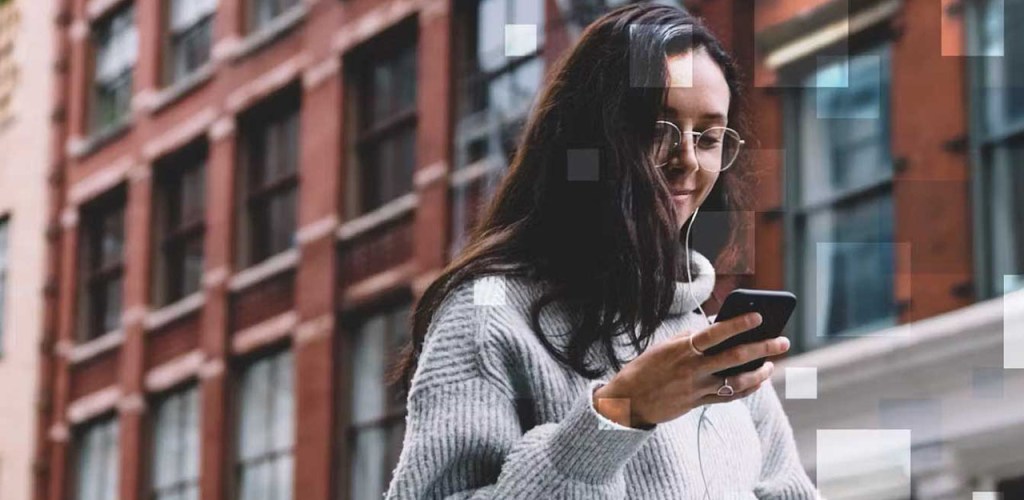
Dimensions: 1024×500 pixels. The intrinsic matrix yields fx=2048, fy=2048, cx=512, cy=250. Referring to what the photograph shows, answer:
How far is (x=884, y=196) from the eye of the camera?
12258 mm

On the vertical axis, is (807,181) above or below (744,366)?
above

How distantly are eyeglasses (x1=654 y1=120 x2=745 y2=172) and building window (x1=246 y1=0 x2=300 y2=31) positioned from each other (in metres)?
19.5

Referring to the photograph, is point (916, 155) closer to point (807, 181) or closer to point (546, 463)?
point (807, 181)

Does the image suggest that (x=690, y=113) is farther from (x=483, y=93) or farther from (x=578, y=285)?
(x=483, y=93)

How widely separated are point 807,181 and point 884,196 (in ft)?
2.68

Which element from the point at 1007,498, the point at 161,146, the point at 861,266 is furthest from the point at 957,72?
the point at 161,146

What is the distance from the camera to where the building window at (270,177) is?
69.0ft

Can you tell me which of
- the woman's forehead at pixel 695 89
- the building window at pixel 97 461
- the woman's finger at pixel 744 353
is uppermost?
the woman's forehead at pixel 695 89

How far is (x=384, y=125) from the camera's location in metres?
19.5

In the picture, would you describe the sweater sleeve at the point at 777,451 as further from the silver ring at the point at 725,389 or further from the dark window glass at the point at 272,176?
the dark window glass at the point at 272,176

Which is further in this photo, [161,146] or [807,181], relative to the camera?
[161,146]
